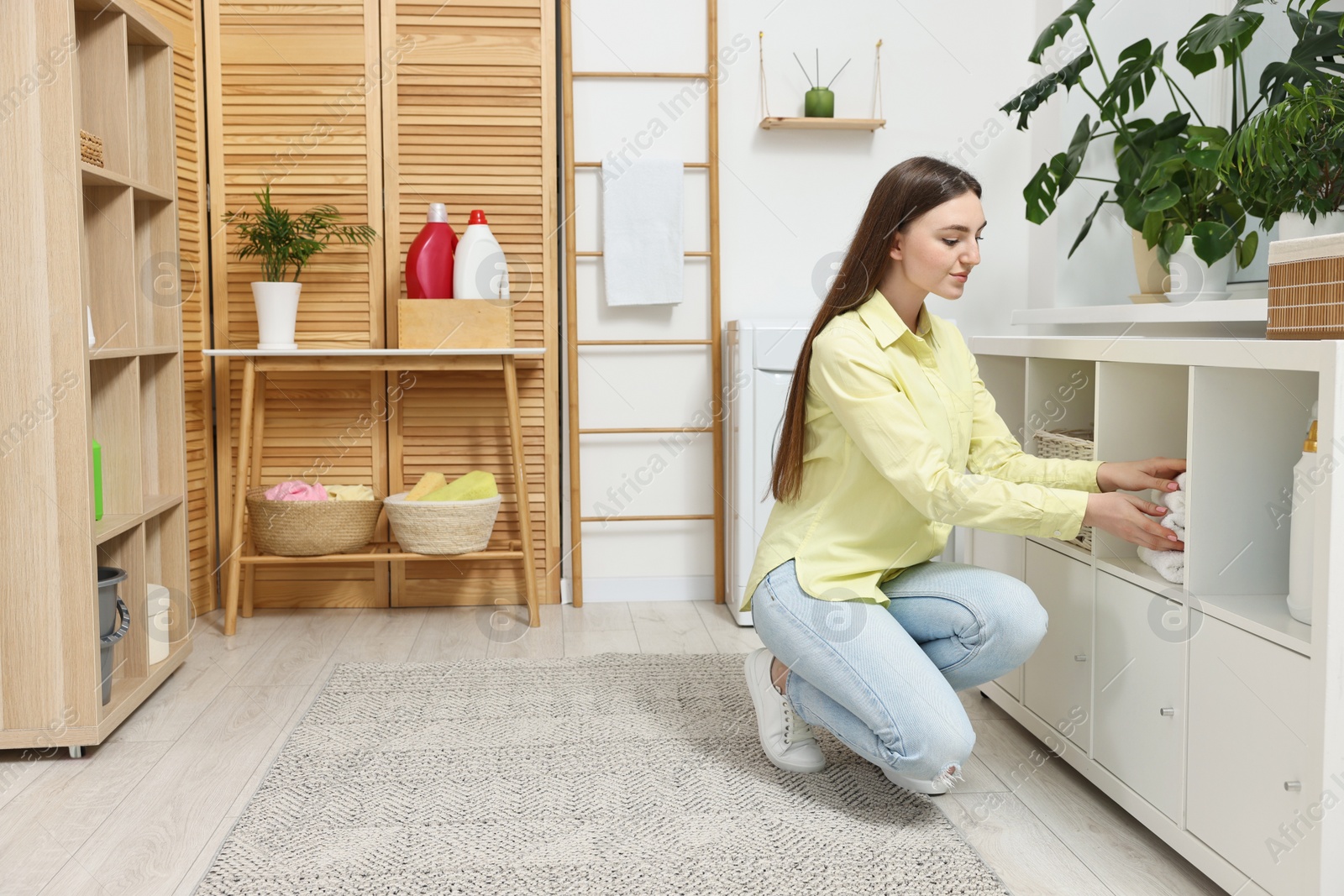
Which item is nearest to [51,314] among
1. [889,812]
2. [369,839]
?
[369,839]

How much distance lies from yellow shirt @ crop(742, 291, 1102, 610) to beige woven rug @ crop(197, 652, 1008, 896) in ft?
1.19

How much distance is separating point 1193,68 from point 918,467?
1290mm

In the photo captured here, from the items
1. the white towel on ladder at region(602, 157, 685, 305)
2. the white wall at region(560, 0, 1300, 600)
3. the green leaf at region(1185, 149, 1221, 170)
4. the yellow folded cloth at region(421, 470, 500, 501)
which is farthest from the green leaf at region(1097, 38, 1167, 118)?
the yellow folded cloth at region(421, 470, 500, 501)

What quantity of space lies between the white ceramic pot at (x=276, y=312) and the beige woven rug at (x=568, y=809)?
1.07 meters

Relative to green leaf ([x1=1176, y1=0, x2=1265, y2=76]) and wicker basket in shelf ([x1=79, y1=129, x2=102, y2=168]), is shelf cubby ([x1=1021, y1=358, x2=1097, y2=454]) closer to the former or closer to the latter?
green leaf ([x1=1176, y1=0, x2=1265, y2=76])

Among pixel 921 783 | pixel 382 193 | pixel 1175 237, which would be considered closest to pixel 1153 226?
pixel 1175 237

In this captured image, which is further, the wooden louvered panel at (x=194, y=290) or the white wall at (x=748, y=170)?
the white wall at (x=748, y=170)

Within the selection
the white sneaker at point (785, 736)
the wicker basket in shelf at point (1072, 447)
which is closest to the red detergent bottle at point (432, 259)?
the white sneaker at point (785, 736)

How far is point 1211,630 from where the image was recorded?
1.58m

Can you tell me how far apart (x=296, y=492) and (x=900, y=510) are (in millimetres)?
1913

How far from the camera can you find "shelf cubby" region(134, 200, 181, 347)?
2.61 meters

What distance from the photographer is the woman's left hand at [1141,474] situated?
175 centimetres

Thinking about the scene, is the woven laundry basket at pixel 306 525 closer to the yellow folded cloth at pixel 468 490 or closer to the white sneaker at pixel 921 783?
the yellow folded cloth at pixel 468 490

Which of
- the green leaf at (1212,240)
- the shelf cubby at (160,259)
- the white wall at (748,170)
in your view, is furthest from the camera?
the white wall at (748,170)
